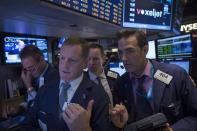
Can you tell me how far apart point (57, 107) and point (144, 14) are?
177 cm

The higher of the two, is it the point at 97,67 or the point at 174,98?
the point at 97,67

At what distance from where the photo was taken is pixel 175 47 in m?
2.58

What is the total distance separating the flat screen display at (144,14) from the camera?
2920 millimetres

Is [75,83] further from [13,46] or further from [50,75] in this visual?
[13,46]

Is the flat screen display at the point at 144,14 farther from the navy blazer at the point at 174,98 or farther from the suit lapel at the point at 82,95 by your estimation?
the suit lapel at the point at 82,95

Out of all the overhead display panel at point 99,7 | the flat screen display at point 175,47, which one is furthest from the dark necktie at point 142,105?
the overhead display panel at point 99,7

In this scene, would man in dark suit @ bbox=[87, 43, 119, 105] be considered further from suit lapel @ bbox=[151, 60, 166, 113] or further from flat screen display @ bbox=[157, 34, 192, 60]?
suit lapel @ bbox=[151, 60, 166, 113]

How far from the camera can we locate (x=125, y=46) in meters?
1.87

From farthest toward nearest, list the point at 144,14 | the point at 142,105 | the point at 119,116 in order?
the point at 144,14
the point at 142,105
the point at 119,116

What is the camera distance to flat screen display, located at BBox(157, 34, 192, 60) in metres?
2.39

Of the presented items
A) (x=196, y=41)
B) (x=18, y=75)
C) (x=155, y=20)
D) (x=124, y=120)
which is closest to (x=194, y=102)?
(x=124, y=120)

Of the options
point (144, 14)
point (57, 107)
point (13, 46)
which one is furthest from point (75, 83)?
point (13, 46)

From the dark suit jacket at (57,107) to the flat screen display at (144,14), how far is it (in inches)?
56.1

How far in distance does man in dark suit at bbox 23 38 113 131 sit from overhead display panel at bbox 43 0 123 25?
0.60 metres
